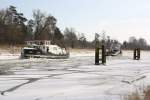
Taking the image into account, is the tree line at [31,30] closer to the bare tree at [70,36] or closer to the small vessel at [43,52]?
the bare tree at [70,36]

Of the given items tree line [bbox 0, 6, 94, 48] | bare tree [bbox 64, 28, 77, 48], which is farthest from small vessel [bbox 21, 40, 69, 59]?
bare tree [bbox 64, 28, 77, 48]

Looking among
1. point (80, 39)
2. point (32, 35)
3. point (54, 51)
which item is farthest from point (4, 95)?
point (80, 39)

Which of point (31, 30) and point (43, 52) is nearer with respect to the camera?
point (43, 52)

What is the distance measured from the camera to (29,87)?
15.6 meters

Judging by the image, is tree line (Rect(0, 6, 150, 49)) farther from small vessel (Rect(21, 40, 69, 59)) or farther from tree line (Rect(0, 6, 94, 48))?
small vessel (Rect(21, 40, 69, 59))

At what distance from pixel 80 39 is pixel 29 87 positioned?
127 m

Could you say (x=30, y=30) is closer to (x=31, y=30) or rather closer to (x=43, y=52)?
(x=31, y=30)

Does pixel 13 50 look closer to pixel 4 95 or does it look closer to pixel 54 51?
pixel 54 51

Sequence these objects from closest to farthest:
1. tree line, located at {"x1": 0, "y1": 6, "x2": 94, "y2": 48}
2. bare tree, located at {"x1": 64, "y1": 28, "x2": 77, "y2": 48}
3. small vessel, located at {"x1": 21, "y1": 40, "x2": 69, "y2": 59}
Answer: small vessel, located at {"x1": 21, "y1": 40, "x2": 69, "y2": 59}
tree line, located at {"x1": 0, "y1": 6, "x2": 94, "y2": 48}
bare tree, located at {"x1": 64, "y1": 28, "x2": 77, "y2": 48}

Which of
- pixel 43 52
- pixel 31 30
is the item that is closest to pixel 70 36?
pixel 31 30

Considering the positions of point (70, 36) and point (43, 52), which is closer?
point (43, 52)

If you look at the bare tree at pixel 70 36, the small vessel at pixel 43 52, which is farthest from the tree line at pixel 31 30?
the small vessel at pixel 43 52

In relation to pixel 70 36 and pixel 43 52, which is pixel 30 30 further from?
pixel 43 52

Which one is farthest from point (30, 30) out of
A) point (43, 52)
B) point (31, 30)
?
point (43, 52)
